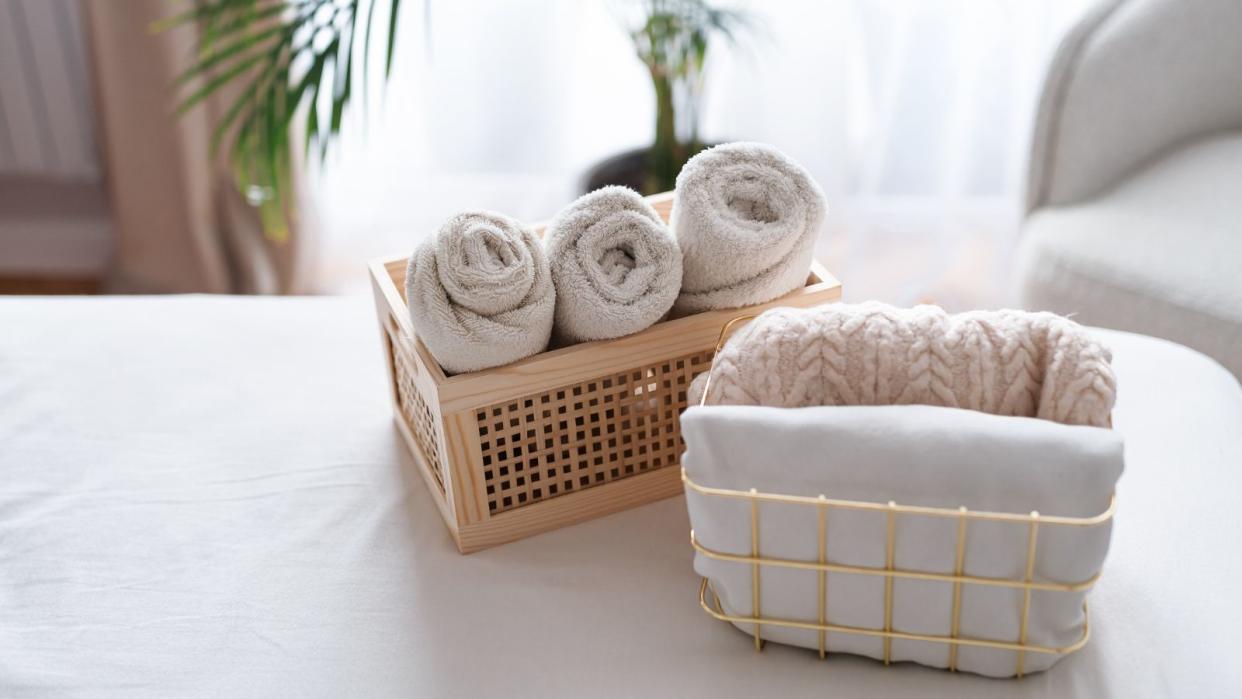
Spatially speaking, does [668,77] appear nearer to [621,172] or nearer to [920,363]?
[621,172]

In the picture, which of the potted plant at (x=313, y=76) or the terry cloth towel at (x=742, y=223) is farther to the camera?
the potted plant at (x=313, y=76)

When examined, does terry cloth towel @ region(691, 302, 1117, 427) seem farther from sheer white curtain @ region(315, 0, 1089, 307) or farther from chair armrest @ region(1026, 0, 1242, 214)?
sheer white curtain @ region(315, 0, 1089, 307)

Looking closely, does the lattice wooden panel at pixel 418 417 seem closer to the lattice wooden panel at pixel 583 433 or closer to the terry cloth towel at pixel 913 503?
the lattice wooden panel at pixel 583 433

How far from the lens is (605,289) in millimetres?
767

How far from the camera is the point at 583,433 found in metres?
0.84

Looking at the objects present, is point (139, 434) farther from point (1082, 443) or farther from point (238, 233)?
point (238, 233)

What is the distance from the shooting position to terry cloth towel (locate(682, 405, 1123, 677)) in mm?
629

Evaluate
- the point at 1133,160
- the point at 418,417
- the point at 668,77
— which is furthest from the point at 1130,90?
the point at 418,417

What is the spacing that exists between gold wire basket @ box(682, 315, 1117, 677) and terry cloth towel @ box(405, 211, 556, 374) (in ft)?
0.51

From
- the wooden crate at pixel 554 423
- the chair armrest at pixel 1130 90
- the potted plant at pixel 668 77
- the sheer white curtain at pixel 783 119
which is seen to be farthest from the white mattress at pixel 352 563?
the sheer white curtain at pixel 783 119

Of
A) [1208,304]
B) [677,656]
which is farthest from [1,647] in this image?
[1208,304]

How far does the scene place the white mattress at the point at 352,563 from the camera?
0.70 metres

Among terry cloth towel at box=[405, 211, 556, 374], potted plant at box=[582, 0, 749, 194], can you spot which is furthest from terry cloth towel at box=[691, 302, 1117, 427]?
potted plant at box=[582, 0, 749, 194]

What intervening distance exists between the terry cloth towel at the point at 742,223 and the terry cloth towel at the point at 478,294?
0.36 ft
